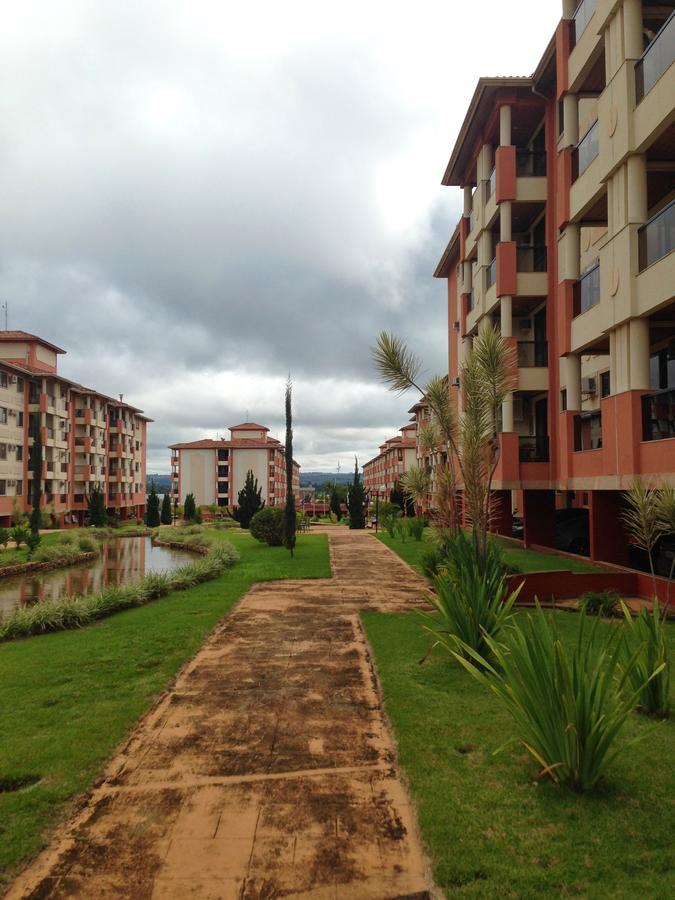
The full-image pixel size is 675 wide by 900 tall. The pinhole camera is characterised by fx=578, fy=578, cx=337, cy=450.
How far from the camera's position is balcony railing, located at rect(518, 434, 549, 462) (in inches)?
715

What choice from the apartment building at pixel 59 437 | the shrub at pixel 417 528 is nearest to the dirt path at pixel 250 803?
the shrub at pixel 417 528

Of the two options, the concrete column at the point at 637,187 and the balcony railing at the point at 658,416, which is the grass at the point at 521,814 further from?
the concrete column at the point at 637,187

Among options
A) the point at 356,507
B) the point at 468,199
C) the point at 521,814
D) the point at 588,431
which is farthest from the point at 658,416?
the point at 356,507

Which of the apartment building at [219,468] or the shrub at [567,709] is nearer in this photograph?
the shrub at [567,709]

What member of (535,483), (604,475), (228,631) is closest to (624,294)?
(604,475)

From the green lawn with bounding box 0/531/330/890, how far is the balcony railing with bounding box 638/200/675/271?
10.8m

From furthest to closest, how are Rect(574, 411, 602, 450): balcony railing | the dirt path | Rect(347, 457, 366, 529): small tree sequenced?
Rect(347, 457, 366, 529): small tree → Rect(574, 411, 602, 450): balcony railing → the dirt path

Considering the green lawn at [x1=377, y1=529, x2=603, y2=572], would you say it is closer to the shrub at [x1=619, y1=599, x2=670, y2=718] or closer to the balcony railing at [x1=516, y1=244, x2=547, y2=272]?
the shrub at [x1=619, y1=599, x2=670, y2=718]

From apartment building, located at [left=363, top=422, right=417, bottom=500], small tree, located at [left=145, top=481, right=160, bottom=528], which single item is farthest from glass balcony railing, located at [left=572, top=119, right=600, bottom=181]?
apartment building, located at [left=363, top=422, right=417, bottom=500]

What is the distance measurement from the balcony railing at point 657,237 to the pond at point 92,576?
16115 mm

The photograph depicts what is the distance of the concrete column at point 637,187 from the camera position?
467 inches

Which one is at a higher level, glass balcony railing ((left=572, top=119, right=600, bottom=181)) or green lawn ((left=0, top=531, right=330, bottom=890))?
glass balcony railing ((left=572, top=119, right=600, bottom=181))

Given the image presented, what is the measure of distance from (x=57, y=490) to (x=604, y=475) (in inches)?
1966

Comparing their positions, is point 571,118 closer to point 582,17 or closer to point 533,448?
point 582,17
